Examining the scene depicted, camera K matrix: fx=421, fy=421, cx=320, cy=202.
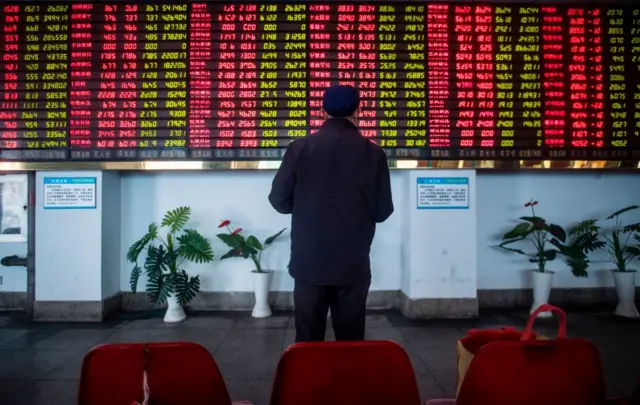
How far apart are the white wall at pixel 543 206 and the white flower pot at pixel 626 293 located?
506 millimetres

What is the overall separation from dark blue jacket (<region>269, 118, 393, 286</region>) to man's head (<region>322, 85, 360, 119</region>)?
0.16ft

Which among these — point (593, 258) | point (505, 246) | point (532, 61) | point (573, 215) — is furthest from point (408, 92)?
point (593, 258)

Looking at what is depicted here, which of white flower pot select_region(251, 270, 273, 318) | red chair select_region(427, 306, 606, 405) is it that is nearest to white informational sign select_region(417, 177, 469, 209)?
white flower pot select_region(251, 270, 273, 318)

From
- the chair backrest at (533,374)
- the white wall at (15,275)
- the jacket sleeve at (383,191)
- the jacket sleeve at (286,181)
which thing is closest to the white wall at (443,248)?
the jacket sleeve at (383,191)

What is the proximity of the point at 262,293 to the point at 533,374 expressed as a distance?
140 inches

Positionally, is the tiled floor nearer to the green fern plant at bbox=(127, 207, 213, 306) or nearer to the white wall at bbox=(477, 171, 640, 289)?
the green fern plant at bbox=(127, 207, 213, 306)

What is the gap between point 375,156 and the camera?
224 centimetres

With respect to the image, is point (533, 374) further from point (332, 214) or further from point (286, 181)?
point (286, 181)

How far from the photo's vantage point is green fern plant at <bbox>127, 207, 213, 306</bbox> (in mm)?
4309

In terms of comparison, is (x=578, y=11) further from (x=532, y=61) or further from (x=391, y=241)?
(x=391, y=241)

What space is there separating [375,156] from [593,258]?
424 cm

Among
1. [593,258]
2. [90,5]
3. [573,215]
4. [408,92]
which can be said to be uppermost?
[90,5]

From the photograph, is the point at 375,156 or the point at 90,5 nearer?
the point at 375,156

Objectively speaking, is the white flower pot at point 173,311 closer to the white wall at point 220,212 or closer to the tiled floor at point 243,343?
the tiled floor at point 243,343
